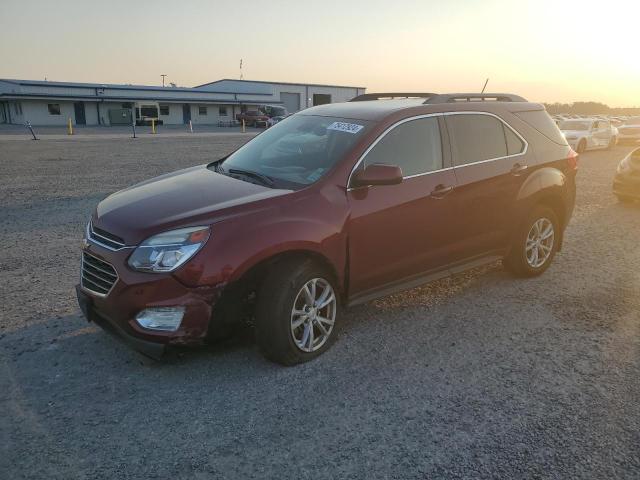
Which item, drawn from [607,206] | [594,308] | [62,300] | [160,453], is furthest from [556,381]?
[607,206]

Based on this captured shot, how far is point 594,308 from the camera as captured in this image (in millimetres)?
4934

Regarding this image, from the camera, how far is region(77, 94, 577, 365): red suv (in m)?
3.38

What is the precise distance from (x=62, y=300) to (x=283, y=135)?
8.72 ft

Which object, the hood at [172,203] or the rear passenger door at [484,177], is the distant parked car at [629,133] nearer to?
the rear passenger door at [484,177]

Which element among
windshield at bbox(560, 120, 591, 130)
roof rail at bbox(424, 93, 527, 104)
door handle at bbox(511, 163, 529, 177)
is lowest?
door handle at bbox(511, 163, 529, 177)

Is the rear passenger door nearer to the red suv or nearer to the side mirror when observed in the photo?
the red suv

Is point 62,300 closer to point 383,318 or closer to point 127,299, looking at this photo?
point 127,299

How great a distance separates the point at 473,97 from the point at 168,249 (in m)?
3.50

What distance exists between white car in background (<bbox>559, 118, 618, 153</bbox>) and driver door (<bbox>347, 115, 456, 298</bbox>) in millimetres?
18228

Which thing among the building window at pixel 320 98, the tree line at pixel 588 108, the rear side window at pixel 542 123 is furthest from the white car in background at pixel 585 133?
the tree line at pixel 588 108

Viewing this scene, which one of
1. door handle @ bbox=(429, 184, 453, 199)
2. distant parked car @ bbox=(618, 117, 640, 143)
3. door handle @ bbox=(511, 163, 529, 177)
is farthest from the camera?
distant parked car @ bbox=(618, 117, 640, 143)

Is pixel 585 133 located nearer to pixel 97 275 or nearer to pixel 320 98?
pixel 97 275

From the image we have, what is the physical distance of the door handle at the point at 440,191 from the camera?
4430 millimetres

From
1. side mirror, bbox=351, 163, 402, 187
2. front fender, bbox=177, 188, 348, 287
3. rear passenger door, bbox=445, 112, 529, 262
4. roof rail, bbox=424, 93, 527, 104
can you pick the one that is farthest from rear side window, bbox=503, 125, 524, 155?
front fender, bbox=177, 188, 348, 287
